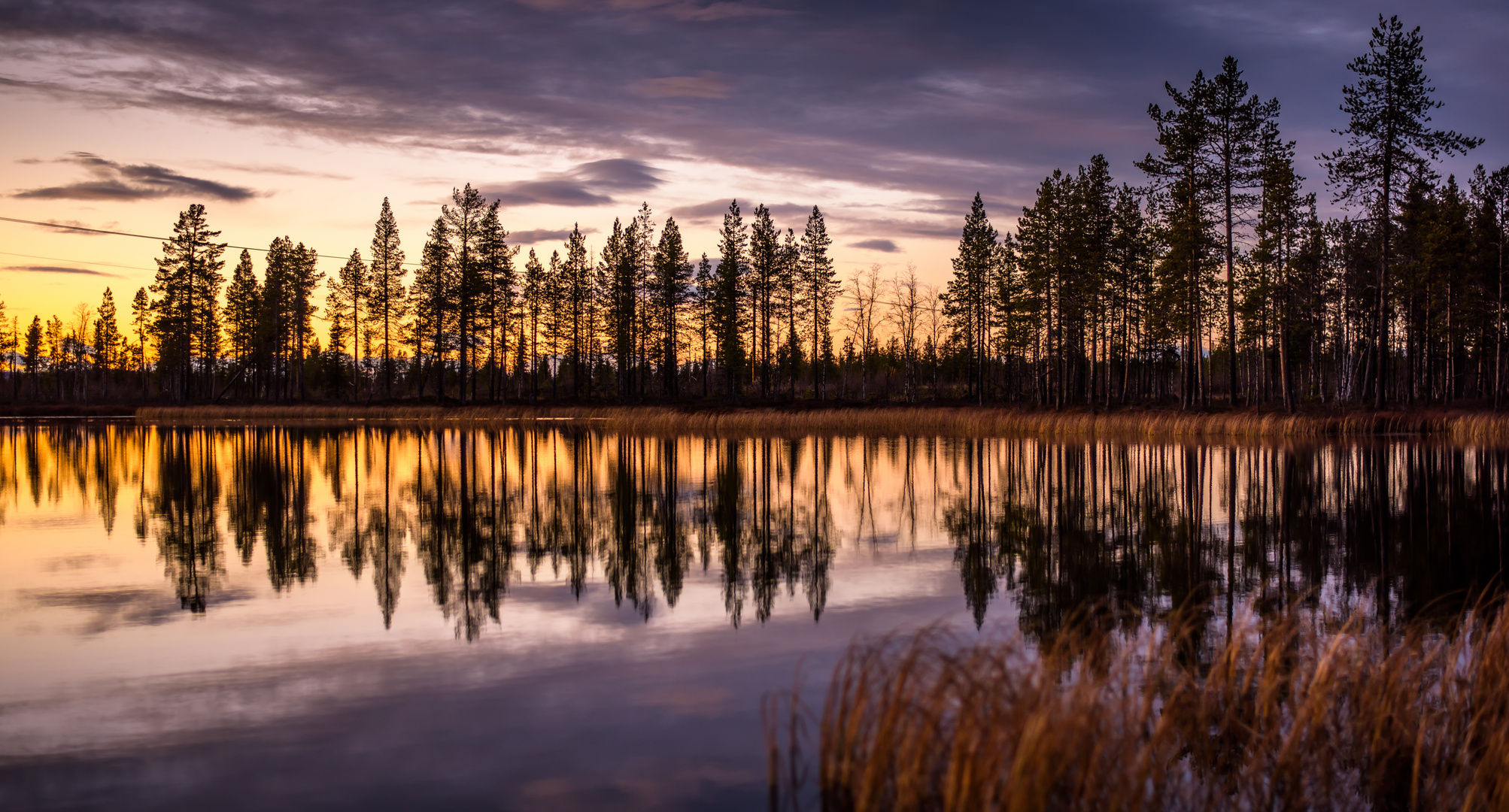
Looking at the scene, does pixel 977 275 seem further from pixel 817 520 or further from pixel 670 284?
pixel 817 520

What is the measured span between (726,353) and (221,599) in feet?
217

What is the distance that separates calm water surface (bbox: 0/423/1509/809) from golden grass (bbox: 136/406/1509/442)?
27.4ft

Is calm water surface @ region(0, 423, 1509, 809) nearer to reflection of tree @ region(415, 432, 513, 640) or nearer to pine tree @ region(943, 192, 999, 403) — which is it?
reflection of tree @ region(415, 432, 513, 640)

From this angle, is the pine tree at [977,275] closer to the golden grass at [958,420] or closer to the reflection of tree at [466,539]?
the golden grass at [958,420]

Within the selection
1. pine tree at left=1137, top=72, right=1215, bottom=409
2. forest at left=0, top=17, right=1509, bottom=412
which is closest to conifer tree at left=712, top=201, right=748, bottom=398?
forest at left=0, top=17, right=1509, bottom=412

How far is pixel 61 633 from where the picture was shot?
1036cm

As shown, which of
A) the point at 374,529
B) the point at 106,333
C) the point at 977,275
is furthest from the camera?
the point at 106,333

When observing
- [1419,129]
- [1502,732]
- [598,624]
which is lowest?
[598,624]

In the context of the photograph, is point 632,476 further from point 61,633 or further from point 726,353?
point 726,353

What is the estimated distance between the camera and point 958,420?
44.4 meters

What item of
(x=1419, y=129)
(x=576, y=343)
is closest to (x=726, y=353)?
(x=576, y=343)

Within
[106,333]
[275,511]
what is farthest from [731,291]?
[106,333]

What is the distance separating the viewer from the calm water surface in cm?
664

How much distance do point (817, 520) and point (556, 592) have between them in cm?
740
